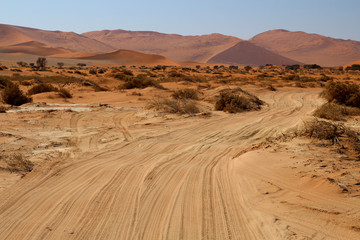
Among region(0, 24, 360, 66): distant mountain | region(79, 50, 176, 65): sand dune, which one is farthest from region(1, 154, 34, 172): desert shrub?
region(0, 24, 360, 66): distant mountain

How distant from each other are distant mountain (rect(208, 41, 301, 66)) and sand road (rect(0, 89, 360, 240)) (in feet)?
370

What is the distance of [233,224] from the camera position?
5.01 metres

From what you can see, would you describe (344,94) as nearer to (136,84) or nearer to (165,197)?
(165,197)

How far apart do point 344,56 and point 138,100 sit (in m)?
143

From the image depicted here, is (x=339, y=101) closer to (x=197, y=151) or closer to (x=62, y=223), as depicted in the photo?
(x=197, y=151)

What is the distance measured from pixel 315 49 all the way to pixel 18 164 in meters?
170

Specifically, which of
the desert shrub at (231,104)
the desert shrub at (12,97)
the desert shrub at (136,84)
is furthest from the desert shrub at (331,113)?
the desert shrub at (136,84)

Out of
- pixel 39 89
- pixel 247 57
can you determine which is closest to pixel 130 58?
pixel 247 57

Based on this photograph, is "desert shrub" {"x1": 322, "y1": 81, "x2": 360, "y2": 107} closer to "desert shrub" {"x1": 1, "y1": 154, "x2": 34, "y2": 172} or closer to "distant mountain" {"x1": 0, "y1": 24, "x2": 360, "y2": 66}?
"desert shrub" {"x1": 1, "y1": 154, "x2": 34, "y2": 172}

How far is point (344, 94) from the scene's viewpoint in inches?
676

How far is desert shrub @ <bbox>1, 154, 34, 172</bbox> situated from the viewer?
23.2 feet

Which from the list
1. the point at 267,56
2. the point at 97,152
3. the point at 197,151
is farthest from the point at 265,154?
the point at 267,56

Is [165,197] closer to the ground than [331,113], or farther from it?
closer to the ground

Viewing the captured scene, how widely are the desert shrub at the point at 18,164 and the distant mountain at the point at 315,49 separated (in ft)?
439
